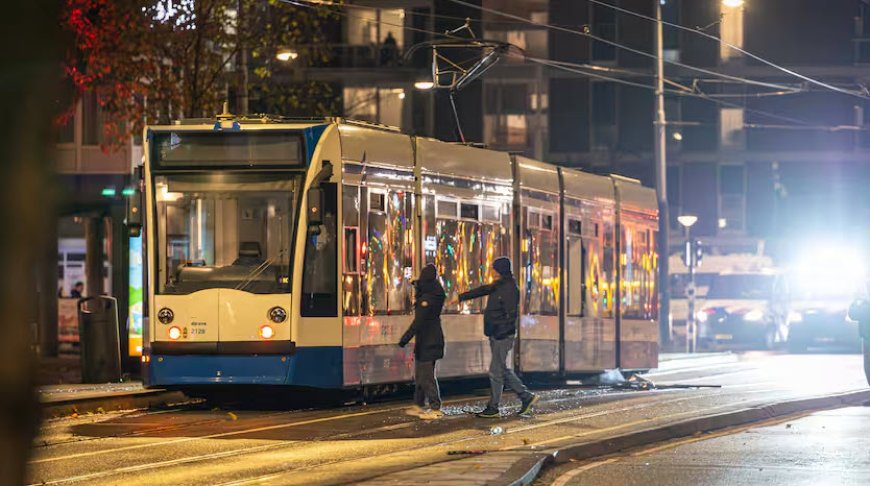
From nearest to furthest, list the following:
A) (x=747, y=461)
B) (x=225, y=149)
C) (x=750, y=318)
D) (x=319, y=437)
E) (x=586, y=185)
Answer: (x=747, y=461) → (x=319, y=437) → (x=225, y=149) → (x=586, y=185) → (x=750, y=318)

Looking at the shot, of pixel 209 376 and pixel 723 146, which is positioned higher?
pixel 723 146

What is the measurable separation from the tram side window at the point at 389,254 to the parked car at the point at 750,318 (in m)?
31.7

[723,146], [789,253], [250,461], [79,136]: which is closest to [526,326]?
[250,461]

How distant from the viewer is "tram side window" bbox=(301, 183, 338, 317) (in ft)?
56.4

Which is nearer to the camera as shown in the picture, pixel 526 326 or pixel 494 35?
pixel 526 326

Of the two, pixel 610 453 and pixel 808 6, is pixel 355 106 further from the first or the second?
pixel 610 453

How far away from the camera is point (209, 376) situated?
17109 mm

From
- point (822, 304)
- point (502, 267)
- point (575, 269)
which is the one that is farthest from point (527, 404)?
point (822, 304)

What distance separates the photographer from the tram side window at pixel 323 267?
17203 mm

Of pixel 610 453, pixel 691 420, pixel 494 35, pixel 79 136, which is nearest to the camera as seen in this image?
pixel 610 453

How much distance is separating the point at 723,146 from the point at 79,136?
3161cm

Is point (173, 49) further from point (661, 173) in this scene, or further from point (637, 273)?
point (661, 173)

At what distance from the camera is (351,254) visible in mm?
17719

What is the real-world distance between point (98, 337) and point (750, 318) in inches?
1207
